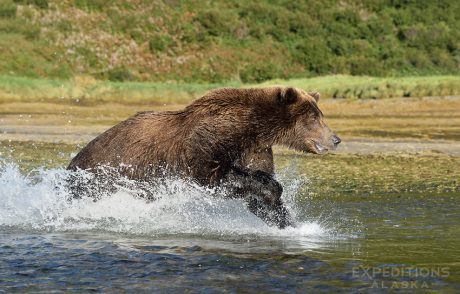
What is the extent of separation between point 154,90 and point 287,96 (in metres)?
24.3

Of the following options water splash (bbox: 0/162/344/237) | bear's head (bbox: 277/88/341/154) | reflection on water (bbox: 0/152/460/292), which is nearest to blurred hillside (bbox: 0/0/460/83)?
water splash (bbox: 0/162/344/237)

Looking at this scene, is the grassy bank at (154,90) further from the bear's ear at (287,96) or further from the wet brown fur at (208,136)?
the bear's ear at (287,96)

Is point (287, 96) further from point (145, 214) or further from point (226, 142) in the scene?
point (145, 214)

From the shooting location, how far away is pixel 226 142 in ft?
27.1

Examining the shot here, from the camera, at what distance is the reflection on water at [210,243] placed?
6.35m

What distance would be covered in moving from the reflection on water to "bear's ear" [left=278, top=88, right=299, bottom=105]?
1145 mm

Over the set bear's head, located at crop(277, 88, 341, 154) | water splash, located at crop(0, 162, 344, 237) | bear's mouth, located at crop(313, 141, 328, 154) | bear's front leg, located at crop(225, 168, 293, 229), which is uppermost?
bear's head, located at crop(277, 88, 341, 154)

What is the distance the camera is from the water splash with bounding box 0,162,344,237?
8.45 m

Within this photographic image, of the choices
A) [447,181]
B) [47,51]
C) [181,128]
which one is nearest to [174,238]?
[181,128]

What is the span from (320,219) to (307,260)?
2441mm

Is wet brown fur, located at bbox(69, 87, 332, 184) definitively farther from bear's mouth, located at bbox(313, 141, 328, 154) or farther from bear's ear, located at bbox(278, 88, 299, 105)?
bear's mouth, located at bbox(313, 141, 328, 154)

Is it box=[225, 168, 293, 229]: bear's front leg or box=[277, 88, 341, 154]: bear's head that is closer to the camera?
box=[225, 168, 293, 229]: bear's front leg

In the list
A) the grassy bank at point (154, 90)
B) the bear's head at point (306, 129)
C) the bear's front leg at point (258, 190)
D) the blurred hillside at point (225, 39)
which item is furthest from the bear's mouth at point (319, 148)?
the blurred hillside at point (225, 39)

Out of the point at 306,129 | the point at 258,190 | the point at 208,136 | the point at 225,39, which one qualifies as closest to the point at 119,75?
the point at 225,39
